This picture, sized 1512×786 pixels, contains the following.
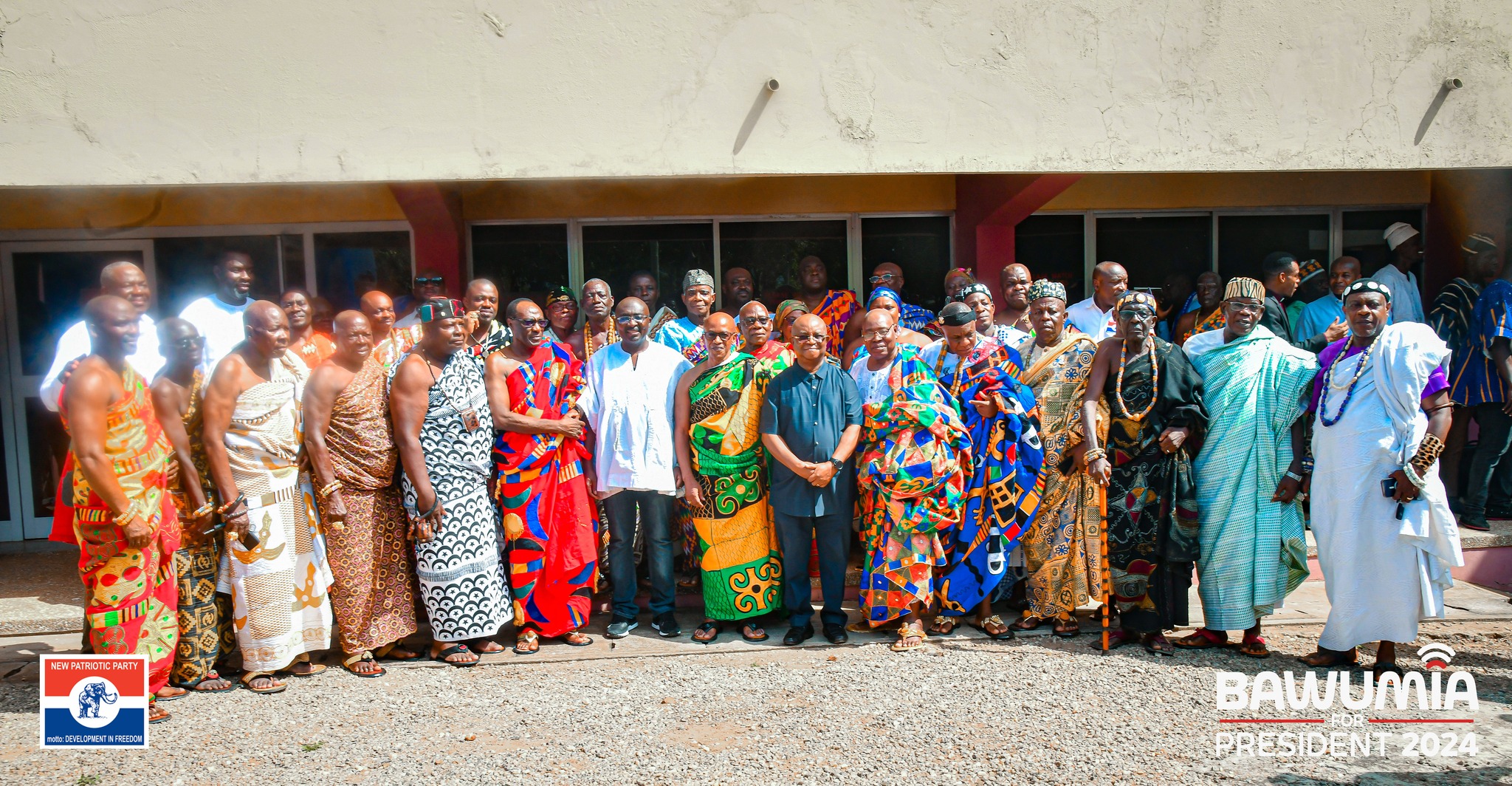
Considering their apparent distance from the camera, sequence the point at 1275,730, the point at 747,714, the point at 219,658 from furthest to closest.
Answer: the point at 219,658
the point at 747,714
the point at 1275,730

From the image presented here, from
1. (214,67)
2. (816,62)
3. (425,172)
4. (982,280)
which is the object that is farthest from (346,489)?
(982,280)

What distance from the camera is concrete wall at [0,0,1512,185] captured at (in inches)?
217

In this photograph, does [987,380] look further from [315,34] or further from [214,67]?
[214,67]

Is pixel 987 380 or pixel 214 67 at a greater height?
pixel 214 67

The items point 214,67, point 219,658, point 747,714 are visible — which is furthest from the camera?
point 214,67

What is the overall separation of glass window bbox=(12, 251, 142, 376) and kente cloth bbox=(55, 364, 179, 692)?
378 cm

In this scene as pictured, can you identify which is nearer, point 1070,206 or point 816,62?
point 816,62

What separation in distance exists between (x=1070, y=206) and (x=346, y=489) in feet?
19.9

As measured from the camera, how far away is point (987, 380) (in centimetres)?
505

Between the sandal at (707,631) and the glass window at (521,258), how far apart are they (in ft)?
11.3

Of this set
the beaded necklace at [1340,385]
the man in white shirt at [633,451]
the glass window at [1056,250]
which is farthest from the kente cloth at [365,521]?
the glass window at [1056,250]

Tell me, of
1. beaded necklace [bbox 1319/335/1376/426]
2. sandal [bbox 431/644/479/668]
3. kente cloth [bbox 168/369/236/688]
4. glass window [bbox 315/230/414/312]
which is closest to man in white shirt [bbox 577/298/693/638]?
sandal [bbox 431/644/479/668]

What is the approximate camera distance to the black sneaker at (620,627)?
17.2 feet

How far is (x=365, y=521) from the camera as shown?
4797mm
